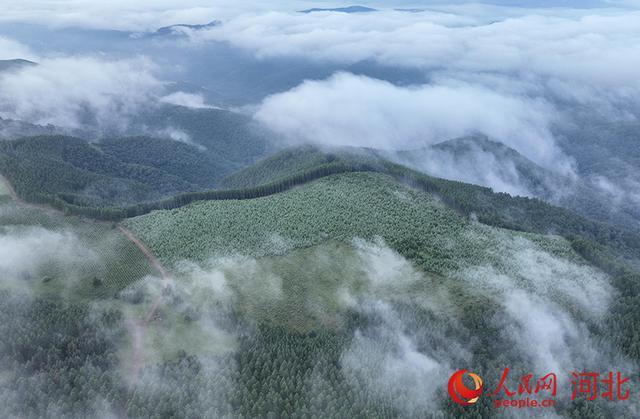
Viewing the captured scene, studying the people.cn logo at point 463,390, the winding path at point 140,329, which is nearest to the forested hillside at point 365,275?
the people.cn logo at point 463,390

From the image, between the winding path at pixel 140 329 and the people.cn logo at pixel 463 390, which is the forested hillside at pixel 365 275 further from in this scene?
the winding path at pixel 140 329

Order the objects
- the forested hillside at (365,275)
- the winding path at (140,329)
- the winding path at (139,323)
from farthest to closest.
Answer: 1. the forested hillside at (365,275)
2. the winding path at (139,323)
3. the winding path at (140,329)

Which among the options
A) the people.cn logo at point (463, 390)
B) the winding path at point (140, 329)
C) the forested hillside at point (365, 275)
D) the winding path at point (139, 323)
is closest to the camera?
the people.cn logo at point (463, 390)

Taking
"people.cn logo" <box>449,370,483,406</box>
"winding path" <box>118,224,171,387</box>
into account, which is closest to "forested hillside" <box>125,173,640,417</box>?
"people.cn logo" <box>449,370,483,406</box>

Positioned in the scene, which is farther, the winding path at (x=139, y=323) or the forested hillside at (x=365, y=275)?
the forested hillside at (x=365, y=275)

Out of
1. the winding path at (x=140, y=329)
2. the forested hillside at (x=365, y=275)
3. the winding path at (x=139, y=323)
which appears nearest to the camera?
the winding path at (x=140, y=329)

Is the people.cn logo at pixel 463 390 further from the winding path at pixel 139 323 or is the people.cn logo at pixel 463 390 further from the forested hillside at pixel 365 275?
the winding path at pixel 139 323

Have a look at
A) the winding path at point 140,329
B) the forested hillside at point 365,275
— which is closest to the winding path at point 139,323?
the winding path at point 140,329

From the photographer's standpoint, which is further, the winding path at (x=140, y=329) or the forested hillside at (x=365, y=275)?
the forested hillside at (x=365, y=275)

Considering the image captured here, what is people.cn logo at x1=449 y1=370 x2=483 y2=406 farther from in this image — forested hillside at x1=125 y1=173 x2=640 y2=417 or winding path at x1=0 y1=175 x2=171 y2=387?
winding path at x1=0 y1=175 x2=171 y2=387

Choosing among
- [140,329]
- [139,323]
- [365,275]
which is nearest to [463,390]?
[365,275]
